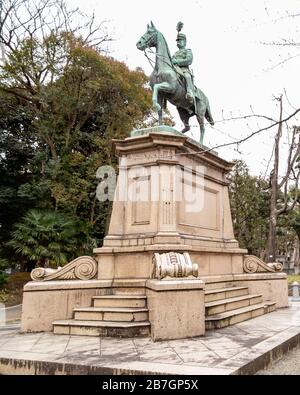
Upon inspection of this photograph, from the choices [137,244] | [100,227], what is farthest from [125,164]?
[100,227]

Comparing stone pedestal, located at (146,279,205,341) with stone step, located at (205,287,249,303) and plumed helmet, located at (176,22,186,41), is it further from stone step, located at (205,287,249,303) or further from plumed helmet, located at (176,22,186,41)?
plumed helmet, located at (176,22,186,41)

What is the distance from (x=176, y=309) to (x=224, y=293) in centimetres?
255

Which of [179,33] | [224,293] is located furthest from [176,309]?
[179,33]

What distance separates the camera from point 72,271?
Result: 758cm

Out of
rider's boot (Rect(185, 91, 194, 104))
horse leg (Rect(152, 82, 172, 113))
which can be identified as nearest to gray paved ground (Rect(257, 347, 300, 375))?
horse leg (Rect(152, 82, 172, 113))

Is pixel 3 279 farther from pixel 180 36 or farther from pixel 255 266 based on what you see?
pixel 180 36

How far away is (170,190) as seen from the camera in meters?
7.86

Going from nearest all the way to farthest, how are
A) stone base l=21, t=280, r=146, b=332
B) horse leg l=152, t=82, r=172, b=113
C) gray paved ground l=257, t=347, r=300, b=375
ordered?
gray paved ground l=257, t=347, r=300, b=375, stone base l=21, t=280, r=146, b=332, horse leg l=152, t=82, r=172, b=113

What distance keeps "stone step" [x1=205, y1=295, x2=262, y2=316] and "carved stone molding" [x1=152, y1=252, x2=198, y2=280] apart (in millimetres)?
998

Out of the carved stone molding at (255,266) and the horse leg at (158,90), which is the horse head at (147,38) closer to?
the horse leg at (158,90)

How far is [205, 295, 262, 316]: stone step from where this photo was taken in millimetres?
7035
